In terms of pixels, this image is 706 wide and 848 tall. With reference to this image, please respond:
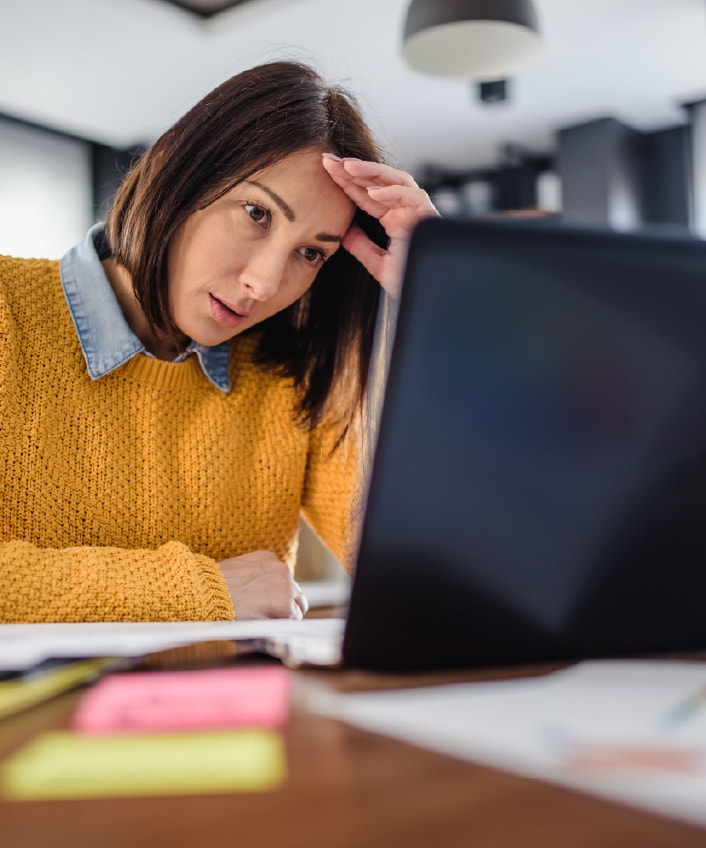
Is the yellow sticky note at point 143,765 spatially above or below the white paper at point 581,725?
above

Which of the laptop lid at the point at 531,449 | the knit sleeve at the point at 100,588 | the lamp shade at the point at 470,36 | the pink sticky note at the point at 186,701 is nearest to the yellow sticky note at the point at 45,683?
the pink sticky note at the point at 186,701

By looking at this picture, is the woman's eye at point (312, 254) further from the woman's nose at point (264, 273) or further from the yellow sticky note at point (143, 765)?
the yellow sticky note at point (143, 765)

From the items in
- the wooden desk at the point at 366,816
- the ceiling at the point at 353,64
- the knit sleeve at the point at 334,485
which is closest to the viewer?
the wooden desk at the point at 366,816

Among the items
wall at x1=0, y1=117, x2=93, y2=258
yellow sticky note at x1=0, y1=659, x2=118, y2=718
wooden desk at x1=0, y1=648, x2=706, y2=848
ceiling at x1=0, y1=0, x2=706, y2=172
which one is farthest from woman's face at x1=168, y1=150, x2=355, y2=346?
wall at x1=0, y1=117, x2=93, y2=258

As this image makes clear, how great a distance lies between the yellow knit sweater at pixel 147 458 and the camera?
0.88 meters

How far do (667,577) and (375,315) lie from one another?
0.79m

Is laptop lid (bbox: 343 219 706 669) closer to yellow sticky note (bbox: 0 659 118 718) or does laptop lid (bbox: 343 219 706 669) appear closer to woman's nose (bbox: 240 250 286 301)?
yellow sticky note (bbox: 0 659 118 718)

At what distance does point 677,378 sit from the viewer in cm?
35

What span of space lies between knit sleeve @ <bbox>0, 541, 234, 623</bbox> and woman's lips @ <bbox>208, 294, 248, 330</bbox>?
0.34 meters

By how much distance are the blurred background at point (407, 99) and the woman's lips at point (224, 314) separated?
2.26 meters

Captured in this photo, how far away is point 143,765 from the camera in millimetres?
258

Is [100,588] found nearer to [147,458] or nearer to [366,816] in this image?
[147,458]

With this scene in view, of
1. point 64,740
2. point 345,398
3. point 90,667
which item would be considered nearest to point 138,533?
point 345,398

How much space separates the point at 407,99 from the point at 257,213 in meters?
3.42
